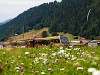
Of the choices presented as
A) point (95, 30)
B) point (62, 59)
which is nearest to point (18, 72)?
point (62, 59)

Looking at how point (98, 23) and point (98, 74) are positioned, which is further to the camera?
point (98, 23)

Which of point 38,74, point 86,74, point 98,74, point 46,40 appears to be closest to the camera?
point 98,74

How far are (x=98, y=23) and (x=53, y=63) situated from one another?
191716mm

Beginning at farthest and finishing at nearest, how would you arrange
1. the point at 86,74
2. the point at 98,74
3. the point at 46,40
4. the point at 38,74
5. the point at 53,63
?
the point at 46,40, the point at 53,63, the point at 38,74, the point at 86,74, the point at 98,74

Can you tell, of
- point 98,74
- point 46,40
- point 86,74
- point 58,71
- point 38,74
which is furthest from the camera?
point 46,40

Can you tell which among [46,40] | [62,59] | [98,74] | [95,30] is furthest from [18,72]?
[95,30]

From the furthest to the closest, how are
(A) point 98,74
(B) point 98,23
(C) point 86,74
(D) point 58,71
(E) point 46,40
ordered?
(B) point 98,23 < (E) point 46,40 < (D) point 58,71 < (C) point 86,74 < (A) point 98,74

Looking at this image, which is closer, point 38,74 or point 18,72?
point 38,74

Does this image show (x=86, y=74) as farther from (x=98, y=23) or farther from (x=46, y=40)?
(x=98, y=23)

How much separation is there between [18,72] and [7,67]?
4.92ft

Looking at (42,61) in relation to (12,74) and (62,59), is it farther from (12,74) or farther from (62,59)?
(12,74)

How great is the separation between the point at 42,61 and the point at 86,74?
3.20m

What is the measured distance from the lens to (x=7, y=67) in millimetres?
9750

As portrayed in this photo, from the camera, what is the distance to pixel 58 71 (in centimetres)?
820
